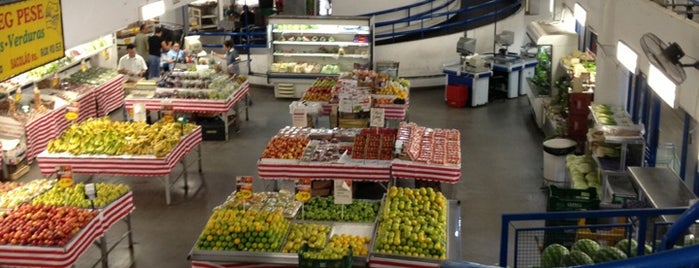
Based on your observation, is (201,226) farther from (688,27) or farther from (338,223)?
(688,27)

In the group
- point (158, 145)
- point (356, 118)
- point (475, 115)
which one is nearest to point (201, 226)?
point (158, 145)

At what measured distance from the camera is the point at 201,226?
1179 centimetres

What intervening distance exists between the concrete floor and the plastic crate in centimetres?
105

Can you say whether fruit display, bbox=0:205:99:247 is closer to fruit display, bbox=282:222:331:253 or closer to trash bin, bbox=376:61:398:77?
fruit display, bbox=282:222:331:253

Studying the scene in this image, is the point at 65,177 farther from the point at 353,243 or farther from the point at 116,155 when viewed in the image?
the point at 353,243

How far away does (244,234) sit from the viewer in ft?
29.6

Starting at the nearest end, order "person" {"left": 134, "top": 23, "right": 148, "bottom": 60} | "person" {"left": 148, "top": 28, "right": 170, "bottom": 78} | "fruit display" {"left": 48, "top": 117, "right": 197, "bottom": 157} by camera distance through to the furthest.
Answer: "fruit display" {"left": 48, "top": 117, "right": 197, "bottom": 157}
"person" {"left": 148, "top": 28, "right": 170, "bottom": 78}
"person" {"left": 134, "top": 23, "right": 148, "bottom": 60}

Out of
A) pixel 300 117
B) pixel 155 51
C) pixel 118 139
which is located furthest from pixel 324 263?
pixel 155 51

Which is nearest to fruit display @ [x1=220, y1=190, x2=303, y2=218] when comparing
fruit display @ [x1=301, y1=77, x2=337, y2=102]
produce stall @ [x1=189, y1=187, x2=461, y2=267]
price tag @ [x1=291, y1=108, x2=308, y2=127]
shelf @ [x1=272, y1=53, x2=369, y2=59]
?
produce stall @ [x1=189, y1=187, x2=461, y2=267]

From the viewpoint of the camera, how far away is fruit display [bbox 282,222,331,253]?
8969mm

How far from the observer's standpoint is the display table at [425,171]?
A: 38.1 feet

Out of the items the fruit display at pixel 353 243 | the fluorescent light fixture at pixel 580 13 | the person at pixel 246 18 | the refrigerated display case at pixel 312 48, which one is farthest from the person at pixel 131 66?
the fruit display at pixel 353 243

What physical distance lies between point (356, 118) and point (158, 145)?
3.51 meters

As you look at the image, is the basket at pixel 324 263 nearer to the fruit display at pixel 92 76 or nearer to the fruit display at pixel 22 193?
the fruit display at pixel 22 193
